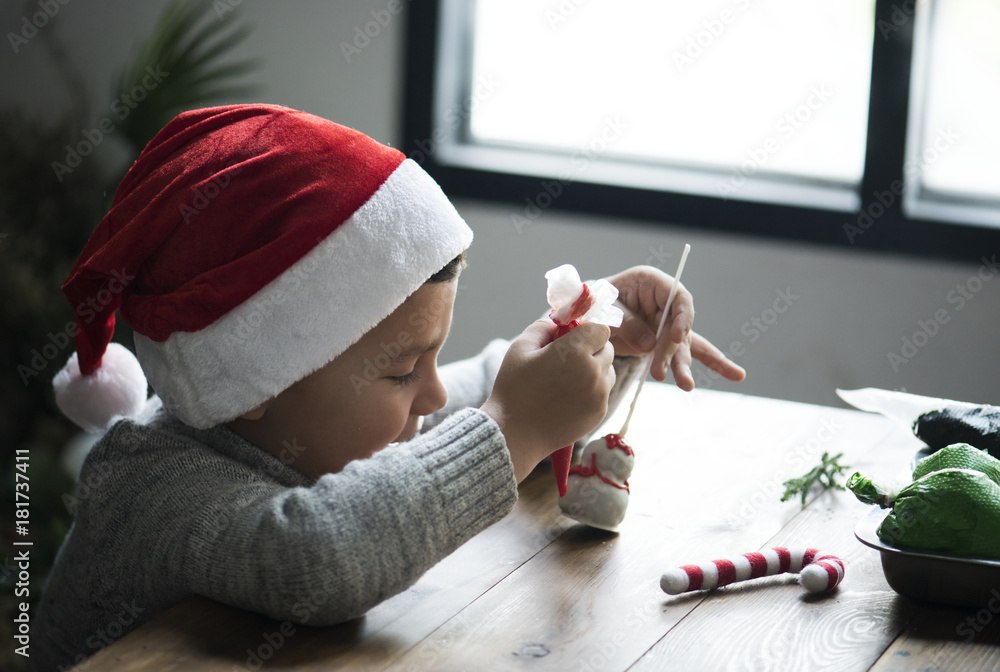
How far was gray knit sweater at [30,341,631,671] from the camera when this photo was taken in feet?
2.58

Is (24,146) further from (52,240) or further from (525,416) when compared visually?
(525,416)

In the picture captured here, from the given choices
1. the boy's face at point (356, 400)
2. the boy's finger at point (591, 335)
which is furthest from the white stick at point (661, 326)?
the boy's face at point (356, 400)

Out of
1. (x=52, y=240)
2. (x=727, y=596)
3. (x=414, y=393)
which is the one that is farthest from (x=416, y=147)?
(x=727, y=596)

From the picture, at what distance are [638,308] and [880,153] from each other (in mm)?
1245

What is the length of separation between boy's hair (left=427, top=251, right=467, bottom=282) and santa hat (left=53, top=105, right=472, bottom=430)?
0.07ft

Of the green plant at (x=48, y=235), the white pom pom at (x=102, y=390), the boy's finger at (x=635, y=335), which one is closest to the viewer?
the white pom pom at (x=102, y=390)

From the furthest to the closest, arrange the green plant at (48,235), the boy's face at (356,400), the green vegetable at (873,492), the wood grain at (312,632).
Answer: the green plant at (48,235)
the boy's face at (356,400)
the green vegetable at (873,492)
the wood grain at (312,632)

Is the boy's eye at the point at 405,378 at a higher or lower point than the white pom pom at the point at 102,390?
higher

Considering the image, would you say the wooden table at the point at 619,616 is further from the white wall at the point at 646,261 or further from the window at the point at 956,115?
the window at the point at 956,115

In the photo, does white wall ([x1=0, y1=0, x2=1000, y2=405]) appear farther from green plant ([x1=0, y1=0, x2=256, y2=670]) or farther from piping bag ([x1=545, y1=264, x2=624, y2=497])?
piping bag ([x1=545, y1=264, x2=624, y2=497])

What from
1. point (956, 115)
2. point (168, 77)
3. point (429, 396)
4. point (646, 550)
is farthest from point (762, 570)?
point (168, 77)

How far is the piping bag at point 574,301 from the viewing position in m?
0.92

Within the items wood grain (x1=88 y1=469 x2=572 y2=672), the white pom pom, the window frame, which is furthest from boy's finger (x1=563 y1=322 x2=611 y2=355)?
the window frame

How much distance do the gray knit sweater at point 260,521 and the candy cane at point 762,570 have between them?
0.17 m
